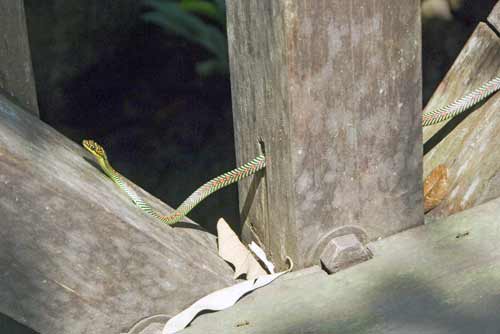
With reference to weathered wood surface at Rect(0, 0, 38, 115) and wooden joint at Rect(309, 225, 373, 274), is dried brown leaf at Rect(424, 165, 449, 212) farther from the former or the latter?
weathered wood surface at Rect(0, 0, 38, 115)

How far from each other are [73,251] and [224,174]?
472mm

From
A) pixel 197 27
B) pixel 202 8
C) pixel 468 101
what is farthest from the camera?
pixel 202 8

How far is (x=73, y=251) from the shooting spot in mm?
1762

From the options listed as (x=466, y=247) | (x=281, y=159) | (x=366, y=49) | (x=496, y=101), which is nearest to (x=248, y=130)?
(x=281, y=159)

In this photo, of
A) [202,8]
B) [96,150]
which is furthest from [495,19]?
[202,8]

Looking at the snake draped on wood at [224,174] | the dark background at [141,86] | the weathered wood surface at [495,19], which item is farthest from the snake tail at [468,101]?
the dark background at [141,86]

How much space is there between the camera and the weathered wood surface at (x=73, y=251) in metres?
1.69

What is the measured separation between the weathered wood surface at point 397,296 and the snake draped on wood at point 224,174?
11.7 inches

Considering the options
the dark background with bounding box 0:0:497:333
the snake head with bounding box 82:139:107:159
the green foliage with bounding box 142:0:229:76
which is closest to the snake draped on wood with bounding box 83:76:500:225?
the snake head with bounding box 82:139:107:159

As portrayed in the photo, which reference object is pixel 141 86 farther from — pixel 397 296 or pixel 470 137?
pixel 397 296

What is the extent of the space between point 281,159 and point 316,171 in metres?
0.09

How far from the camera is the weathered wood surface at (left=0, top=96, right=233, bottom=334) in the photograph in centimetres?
169

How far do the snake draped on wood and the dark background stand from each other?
2.11 metres

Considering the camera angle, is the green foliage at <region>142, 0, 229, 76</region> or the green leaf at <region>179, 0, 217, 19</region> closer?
the green foliage at <region>142, 0, 229, 76</region>
